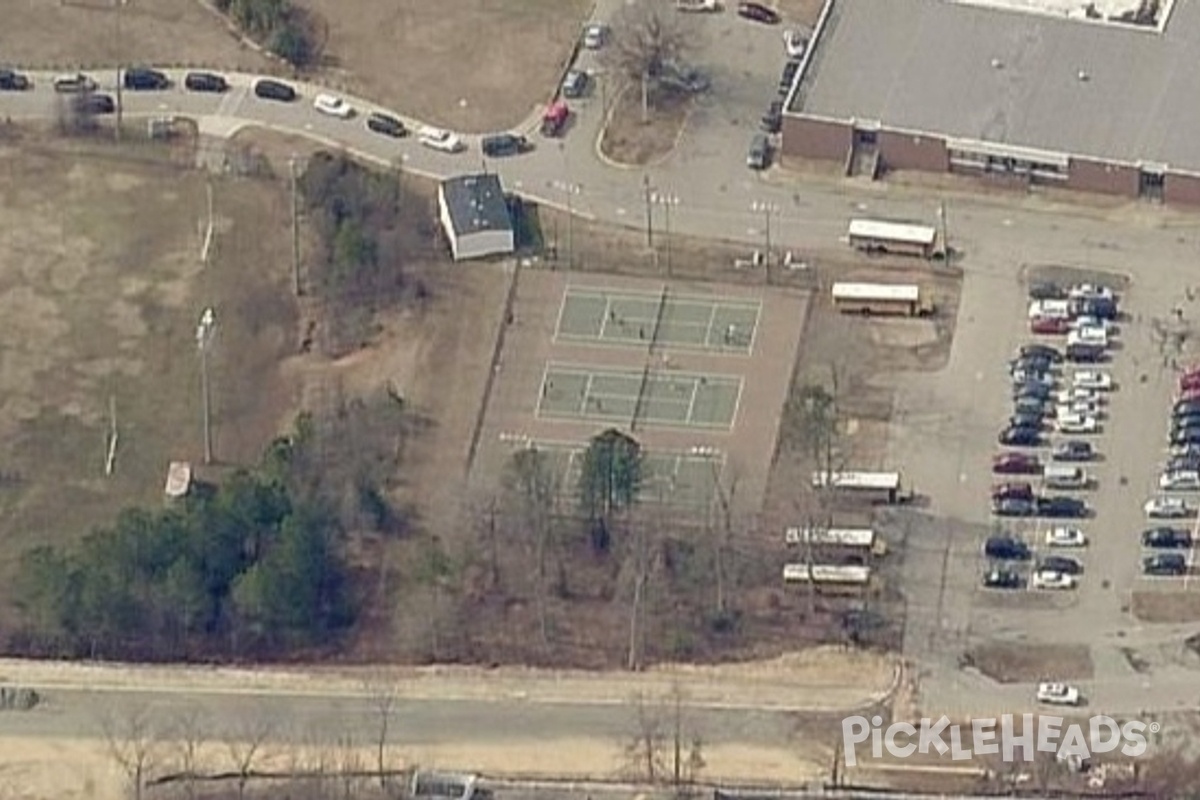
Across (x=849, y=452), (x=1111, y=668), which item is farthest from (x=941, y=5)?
(x=1111, y=668)

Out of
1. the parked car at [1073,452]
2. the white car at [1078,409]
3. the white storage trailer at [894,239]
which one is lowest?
the parked car at [1073,452]

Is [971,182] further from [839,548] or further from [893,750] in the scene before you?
[893,750]

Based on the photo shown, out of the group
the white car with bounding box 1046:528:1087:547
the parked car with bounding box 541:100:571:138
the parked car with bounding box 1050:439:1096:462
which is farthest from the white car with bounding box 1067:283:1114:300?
the parked car with bounding box 541:100:571:138

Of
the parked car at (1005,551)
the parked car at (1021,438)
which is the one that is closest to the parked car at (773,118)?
Answer: the parked car at (1021,438)

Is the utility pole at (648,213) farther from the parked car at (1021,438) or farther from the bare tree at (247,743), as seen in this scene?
the bare tree at (247,743)

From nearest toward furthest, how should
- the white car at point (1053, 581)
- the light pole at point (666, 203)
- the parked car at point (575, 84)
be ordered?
the white car at point (1053, 581) < the light pole at point (666, 203) < the parked car at point (575, 84)

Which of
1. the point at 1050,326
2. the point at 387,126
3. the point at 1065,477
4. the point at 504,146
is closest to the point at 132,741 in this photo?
the point at 1065,477
